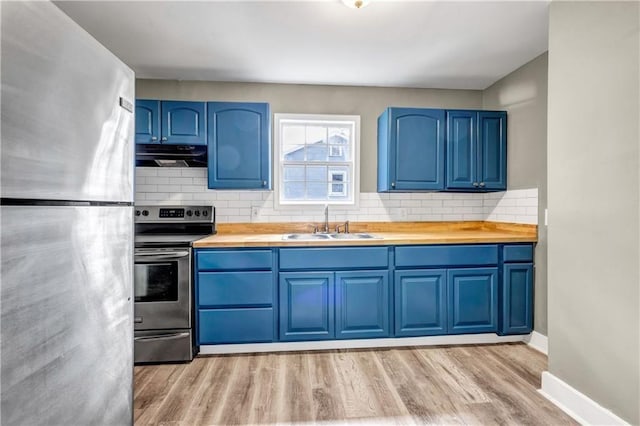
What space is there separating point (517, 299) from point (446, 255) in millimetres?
739

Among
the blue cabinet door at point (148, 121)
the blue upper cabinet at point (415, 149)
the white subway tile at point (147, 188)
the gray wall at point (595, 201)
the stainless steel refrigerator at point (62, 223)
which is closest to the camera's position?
the stainless steel refrigerator at point (62, 223)

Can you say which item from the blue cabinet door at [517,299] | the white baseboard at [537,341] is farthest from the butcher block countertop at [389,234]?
the white baseboard at [537,341]

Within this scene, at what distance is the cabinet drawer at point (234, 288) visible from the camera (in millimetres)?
2408

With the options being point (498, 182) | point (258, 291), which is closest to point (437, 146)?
point (498, 182)

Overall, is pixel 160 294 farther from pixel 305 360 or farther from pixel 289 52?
pixel 289 52

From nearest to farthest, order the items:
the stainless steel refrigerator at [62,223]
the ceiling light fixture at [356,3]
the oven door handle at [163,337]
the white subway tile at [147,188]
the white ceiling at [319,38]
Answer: the stainless steel refrigerator at [62,223] → the ceiling light fixture at [356,3] → the white ceiling at [319,38] → the oven door handle at [163,337] → the white subway tile at [147,188]

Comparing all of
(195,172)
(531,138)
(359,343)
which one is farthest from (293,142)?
(531,138)

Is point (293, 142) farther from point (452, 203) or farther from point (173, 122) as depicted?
point (452, 203)

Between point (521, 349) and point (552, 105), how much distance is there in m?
1.94

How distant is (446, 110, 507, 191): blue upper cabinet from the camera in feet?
9.51

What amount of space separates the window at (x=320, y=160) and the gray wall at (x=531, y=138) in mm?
1463

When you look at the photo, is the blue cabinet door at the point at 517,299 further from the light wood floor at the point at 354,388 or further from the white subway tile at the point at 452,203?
the white subway tile at the point at 452,203

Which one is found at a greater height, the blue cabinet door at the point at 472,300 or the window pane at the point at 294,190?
the window pane at the point at 294,190

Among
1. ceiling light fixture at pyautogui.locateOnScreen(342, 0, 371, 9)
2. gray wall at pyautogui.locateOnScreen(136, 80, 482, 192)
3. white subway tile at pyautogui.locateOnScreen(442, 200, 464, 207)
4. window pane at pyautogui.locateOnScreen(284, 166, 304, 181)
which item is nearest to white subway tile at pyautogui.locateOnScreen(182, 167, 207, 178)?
gray wall at pyautogui.locateOnScreen(136, 80, 482, 192)
